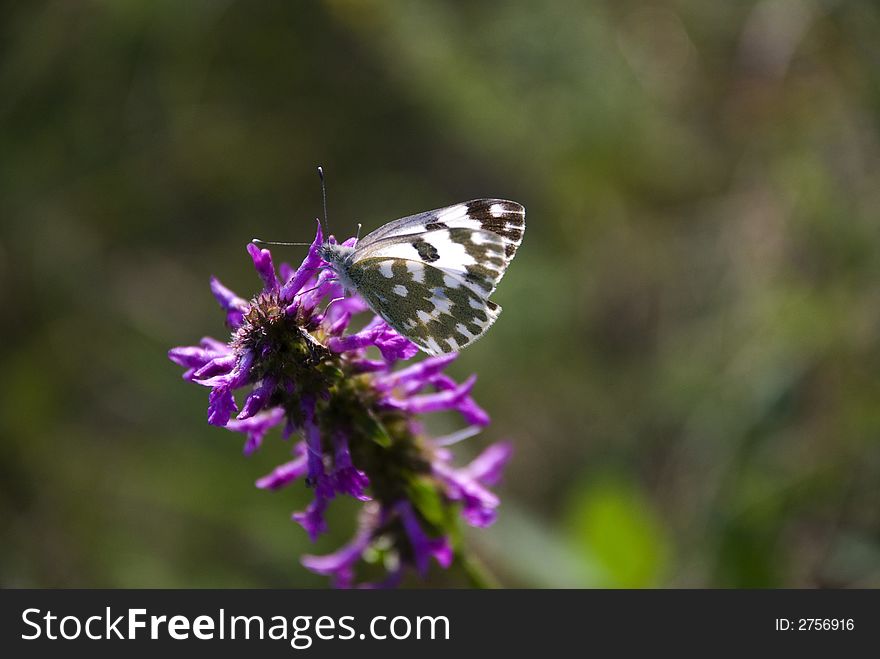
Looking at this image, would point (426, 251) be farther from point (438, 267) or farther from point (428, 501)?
point (428, 501)

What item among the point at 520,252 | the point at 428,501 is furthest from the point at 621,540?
the point at 520,252

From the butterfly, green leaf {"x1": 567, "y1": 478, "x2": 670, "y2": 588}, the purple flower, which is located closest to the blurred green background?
green leaf {"x1": 567, "y1": 478, "x2": 670, "y2": 588}

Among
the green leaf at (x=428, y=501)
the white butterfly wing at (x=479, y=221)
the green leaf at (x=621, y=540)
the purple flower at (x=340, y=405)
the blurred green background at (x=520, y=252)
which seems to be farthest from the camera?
the blurred green background at (x=520, y=252)

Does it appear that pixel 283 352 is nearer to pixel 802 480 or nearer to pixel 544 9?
pixel 802 480

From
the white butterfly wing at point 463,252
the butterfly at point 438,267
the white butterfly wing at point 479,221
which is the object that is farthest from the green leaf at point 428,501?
the white butterfly wing at point 479,221

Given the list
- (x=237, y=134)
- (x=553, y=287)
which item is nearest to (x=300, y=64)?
(x=237, y=134)

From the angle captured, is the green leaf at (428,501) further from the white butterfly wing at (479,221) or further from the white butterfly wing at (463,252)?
the white butterfly wing at (479,221)
